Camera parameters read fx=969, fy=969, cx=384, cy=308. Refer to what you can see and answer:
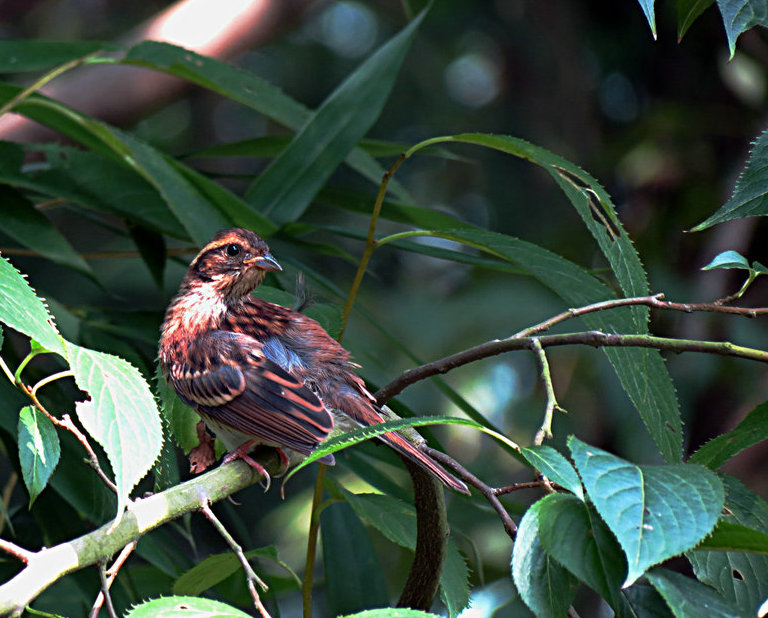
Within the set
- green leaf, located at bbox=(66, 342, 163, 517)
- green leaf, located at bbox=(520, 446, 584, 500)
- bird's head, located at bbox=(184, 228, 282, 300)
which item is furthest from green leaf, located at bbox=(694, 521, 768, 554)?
bird's head, located at bbox=(184, 228, 282, 300)

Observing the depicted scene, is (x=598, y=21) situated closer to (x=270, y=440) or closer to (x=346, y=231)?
(x=346, y=231)

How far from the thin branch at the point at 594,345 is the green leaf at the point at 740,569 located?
0.23 metres

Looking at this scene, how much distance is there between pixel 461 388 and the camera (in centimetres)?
464

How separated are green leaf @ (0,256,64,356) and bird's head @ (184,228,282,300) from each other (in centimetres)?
103

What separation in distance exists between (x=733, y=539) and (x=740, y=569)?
18cm

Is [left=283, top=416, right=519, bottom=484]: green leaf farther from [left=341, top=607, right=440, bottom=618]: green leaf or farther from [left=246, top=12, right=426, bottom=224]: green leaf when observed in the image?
[left=246, top=12, right=426, bottom=224]: green leaf

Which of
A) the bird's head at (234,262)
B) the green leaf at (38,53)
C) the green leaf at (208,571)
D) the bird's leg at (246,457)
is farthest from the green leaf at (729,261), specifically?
the green leaf at (38,53)

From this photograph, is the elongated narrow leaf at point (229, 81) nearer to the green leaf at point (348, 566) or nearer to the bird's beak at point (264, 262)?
the bird's beak at point (264, 262)

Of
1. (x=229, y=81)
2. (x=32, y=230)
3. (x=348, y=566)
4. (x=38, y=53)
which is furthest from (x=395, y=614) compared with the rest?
(x=38, y=53)

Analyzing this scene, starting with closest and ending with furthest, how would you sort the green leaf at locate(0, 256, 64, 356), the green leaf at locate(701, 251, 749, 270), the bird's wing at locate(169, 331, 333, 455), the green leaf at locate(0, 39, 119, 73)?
the green leaf at locate(0, 256, 64, 356)
the green leaf at locate(701, 251, 749, 270)
the bird's wing at locate(169, 331, 333, 455)
the green leaf at locate(0, 39, 119, 73)

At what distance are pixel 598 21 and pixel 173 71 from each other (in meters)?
3.16

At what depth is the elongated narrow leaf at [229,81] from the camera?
2.48 metres

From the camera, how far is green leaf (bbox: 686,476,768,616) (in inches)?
47.8

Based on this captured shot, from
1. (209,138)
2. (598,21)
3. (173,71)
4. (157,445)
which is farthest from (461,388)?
(157,445)
